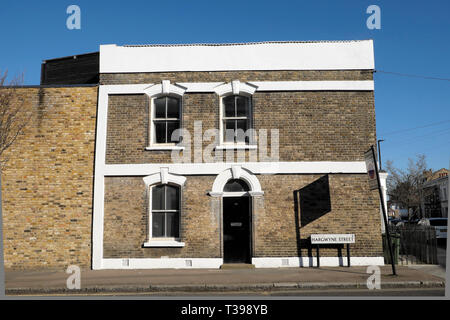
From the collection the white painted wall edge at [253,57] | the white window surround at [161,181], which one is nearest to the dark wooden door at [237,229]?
the white window surround at [161,181]

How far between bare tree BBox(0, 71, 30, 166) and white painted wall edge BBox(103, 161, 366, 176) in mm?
3331

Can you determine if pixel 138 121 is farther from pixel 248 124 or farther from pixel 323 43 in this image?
pixel 323 43

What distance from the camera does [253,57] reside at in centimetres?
1342

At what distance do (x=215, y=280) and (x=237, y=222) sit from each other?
3.08 meters

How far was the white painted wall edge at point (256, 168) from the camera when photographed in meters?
12.8

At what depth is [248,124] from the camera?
13312 mm

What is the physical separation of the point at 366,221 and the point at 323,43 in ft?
20.8

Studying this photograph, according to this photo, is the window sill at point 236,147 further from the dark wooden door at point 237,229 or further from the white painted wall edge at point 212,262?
the white painted wall edge at point 212,262

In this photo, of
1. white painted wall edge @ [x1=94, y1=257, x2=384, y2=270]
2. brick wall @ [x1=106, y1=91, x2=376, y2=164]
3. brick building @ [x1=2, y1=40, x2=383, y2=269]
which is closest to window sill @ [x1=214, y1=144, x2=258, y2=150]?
brick building @ [x1=2, y1=40, x2=383, y2=269]

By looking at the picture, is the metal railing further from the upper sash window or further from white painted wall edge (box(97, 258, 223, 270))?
the upper sash window

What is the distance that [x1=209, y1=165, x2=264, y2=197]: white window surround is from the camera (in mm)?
12802

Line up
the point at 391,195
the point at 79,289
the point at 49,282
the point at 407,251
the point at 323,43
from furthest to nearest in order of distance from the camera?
1. the point at 391,195
2. the point at 407,251
3. the point at 323,43
4. the point at 49,282
5. the point at 79,289

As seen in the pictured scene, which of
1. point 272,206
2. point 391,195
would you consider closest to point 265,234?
point 272,206

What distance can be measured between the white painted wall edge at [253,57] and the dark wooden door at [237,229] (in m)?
4.76
